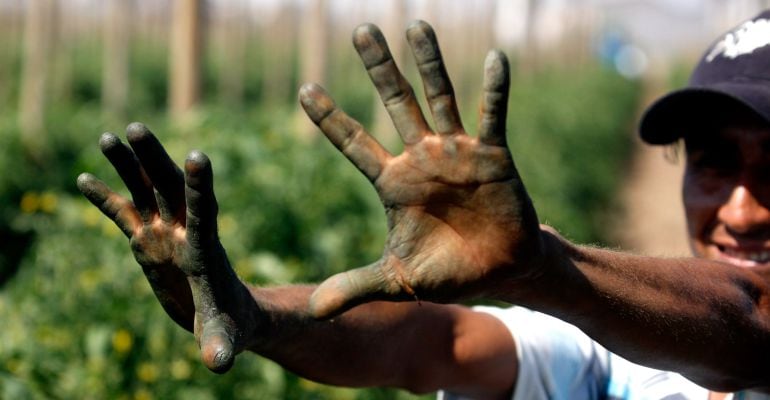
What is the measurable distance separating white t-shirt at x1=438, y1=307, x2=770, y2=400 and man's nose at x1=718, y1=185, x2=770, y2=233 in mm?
319

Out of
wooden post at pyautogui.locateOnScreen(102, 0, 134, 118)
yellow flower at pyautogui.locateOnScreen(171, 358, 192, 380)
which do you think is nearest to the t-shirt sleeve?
yellow flower at pyautogui.locateOnScreen(171, 358, 192, 380)

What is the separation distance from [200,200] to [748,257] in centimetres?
107

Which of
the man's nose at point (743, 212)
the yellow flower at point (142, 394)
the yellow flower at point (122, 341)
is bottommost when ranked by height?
the yellow flower at point (142, 394)

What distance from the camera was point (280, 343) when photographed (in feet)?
5.74

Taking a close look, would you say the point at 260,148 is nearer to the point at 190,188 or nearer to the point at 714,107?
the point at 714,107

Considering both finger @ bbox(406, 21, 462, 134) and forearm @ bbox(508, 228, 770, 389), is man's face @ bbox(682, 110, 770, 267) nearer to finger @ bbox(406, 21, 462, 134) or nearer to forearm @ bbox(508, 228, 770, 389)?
forearm @ bbox(508, 228, 770, 389)

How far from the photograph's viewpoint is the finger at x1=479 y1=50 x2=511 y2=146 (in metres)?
1.30

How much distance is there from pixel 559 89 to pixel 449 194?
16.5 metres

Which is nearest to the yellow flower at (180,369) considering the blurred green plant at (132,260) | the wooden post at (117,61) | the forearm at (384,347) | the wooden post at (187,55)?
the blurred green plant at (132,260)

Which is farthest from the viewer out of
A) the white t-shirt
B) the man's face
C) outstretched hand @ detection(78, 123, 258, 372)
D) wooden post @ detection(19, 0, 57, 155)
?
wooden post @ detection(19, 0, 57, 155)

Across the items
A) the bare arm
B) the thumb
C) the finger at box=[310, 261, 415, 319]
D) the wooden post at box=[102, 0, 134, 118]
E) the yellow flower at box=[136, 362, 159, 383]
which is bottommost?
the wooden post at box=[102, 0, 134, 118]

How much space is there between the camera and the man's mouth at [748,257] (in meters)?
1.99

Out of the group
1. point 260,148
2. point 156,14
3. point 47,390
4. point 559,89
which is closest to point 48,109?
point 260,148

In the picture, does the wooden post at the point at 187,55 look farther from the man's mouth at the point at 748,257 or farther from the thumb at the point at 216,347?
the thumb at the point at 216,347
